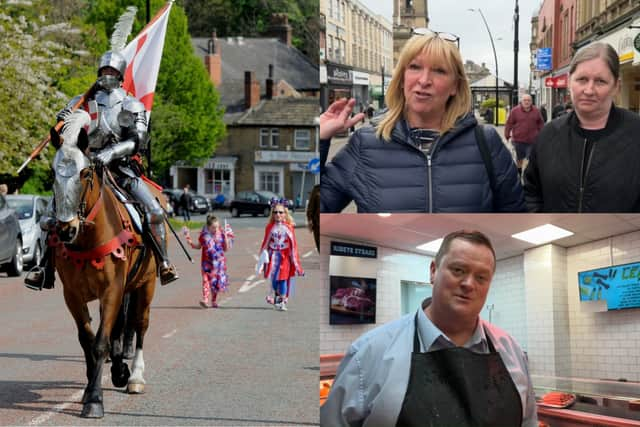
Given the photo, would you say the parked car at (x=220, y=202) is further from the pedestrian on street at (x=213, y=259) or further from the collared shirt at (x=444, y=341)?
the collared shirt at (x=444, y=341)

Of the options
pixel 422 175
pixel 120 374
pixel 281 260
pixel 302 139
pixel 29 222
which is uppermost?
pixel 302 139

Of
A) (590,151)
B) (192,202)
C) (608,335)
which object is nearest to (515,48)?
(590,151)

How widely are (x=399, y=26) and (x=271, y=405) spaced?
517cm

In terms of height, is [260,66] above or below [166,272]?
above

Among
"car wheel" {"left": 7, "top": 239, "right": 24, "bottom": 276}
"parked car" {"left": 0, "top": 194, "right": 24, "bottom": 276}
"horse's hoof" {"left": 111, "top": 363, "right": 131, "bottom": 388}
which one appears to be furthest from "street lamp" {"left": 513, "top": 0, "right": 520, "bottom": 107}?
"car wheel" {"left": 7, "top": 239, "right": 24, "bottom": 276}

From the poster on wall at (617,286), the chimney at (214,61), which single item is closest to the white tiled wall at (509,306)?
the poster on wall at (617,286)

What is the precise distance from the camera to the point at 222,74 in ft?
235

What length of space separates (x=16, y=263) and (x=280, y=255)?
277 inches

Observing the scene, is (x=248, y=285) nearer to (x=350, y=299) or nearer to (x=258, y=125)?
(x=350, y=299)

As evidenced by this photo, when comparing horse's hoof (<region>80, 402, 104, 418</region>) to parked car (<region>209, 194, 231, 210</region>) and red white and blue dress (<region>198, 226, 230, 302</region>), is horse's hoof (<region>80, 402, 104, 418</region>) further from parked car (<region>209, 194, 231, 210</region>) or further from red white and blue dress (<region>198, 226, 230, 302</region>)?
parked car (<region>209, 194, 231, 210</region>)

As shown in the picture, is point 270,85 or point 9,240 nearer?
point 9,240

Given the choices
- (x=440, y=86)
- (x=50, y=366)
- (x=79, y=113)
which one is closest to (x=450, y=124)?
(x=440, y=86)

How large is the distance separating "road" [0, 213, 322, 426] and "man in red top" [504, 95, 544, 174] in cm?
425

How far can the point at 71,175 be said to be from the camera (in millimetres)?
8320
